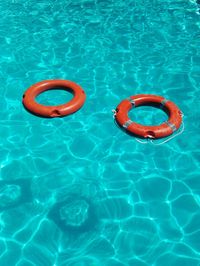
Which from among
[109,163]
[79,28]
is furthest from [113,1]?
[109,163]

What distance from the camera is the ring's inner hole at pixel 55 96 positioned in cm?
755

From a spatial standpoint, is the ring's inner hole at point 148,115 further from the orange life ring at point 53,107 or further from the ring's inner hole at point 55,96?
the ring's inner hole at point 55,96

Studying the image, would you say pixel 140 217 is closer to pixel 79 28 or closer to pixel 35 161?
pixel 35 161

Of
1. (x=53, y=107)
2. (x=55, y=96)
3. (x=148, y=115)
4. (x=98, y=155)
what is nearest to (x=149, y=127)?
(x=148, y=115)

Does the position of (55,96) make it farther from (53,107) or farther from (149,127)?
(149,127)

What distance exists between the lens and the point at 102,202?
568 cm

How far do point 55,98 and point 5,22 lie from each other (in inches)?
151

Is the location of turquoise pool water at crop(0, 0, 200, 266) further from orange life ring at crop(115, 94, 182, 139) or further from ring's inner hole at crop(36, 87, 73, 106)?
orange life ring at crop(115, 94, 182, 139)

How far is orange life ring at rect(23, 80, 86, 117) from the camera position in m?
7.03

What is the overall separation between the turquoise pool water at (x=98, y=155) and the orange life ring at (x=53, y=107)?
149 mm

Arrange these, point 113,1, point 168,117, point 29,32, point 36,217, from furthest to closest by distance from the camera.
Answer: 1. point 113,1
2. point 29,32
3. point 168,117
4. point 36,217

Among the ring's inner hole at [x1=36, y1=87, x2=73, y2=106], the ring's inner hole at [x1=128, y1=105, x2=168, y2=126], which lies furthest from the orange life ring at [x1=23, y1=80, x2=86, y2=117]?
the ring's inner hole at [x1=128, y1=105, x2=168, y2=126]

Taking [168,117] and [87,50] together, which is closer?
[168,117]

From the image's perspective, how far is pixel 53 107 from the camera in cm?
705
